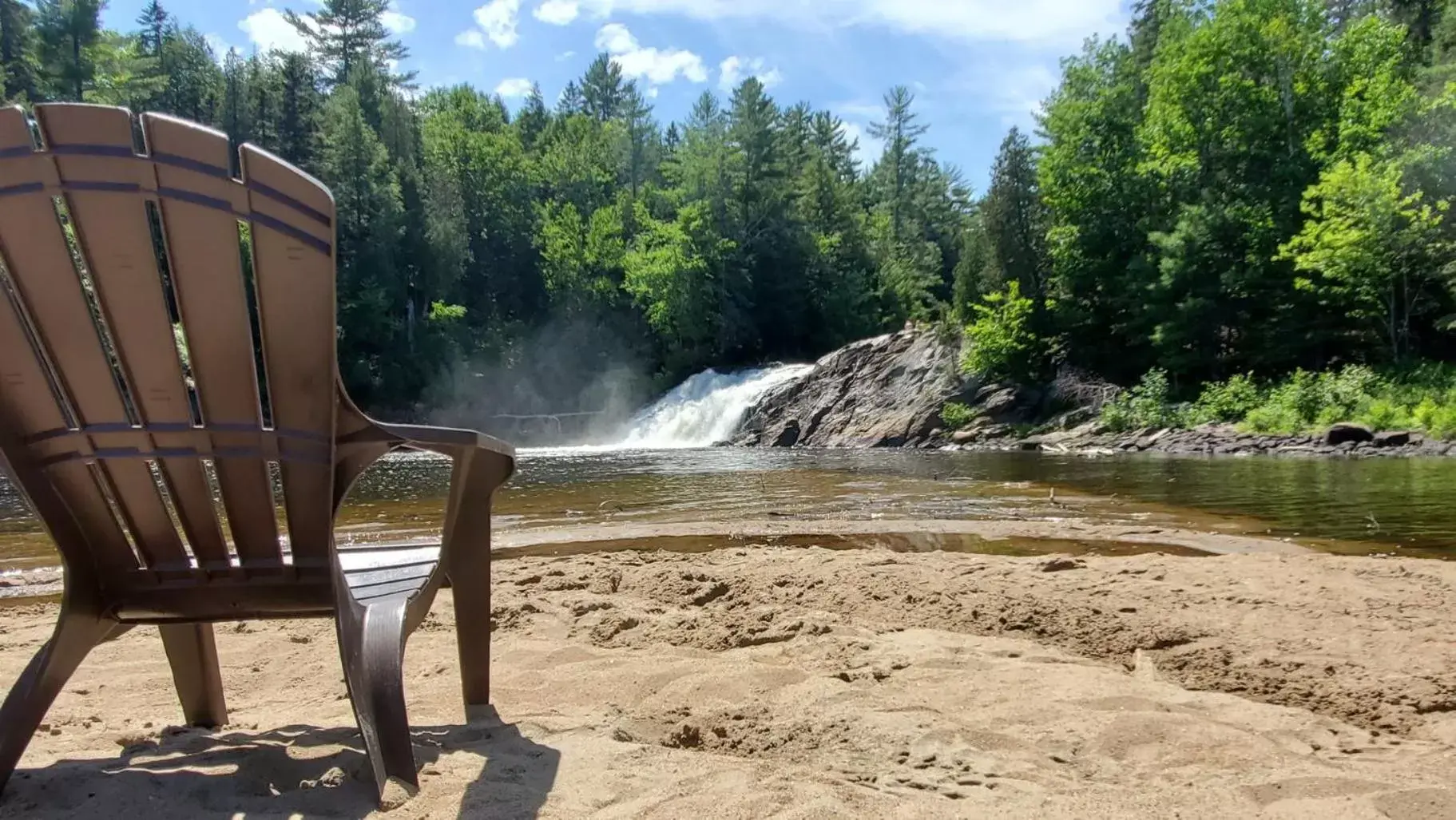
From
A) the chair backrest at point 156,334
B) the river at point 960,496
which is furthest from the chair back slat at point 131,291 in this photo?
the river at point 960,496

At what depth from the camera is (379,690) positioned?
1904mm

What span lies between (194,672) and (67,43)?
133ft

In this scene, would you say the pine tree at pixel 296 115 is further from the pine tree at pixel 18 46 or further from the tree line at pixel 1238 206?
the tree line at pixel 1238 206

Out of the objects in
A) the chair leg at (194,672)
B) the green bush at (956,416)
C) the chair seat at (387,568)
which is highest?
the green bush at (956,416)

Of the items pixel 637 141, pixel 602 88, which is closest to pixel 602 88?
pixel 602 88

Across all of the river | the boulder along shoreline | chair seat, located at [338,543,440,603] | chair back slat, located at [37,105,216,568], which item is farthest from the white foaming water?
chair back slat, located at [37,105,216,568]

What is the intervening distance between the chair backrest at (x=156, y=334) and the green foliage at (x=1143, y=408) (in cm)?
2126

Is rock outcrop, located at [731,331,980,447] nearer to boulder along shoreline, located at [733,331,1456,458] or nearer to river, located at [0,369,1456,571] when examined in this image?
boulder along shoreline, located at [733,331,1456,458]

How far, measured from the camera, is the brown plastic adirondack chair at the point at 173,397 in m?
1.75

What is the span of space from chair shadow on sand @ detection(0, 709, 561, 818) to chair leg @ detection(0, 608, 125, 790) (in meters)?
0.11

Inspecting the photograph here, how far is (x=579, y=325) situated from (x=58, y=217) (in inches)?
1517

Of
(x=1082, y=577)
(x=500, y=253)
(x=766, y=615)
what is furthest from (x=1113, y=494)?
(x=500, y=253)

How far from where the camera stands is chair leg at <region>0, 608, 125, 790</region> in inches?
73.9

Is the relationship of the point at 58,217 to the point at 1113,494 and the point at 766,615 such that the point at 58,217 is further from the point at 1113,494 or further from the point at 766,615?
the point at 1113,494
